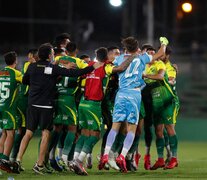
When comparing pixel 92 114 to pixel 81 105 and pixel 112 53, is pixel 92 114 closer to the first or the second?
pixel 81 105

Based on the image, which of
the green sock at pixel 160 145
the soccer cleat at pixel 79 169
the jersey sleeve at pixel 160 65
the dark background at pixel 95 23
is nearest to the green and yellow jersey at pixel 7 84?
the soccer cleat at pixel 79 169

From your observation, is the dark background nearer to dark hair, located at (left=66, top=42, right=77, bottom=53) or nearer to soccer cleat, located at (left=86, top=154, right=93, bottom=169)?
soccer cleat, located at (left=86, top=154, right=93, bottom=169)

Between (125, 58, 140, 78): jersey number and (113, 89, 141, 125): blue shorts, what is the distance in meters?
0.29

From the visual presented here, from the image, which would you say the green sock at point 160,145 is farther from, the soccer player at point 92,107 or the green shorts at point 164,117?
the soccer player at point 92,107

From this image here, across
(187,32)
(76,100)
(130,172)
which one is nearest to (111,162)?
(130,172)

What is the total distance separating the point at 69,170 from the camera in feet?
56.9

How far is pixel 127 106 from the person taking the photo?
1656 cm

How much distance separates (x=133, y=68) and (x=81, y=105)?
1.16 metres

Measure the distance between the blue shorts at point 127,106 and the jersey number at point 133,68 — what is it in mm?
291

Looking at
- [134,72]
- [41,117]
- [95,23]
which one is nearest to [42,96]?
[41,117]

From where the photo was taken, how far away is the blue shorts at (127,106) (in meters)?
16.6

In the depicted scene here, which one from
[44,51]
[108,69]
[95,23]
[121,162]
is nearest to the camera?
[121,162]

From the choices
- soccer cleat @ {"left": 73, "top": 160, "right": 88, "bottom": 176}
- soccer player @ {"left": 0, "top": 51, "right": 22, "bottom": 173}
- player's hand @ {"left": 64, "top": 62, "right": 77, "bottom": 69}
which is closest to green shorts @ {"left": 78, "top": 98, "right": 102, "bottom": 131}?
player's hand @ {"left": 64, "top": 62, "right": 77, "bottom": 69}

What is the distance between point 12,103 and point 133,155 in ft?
7.90
